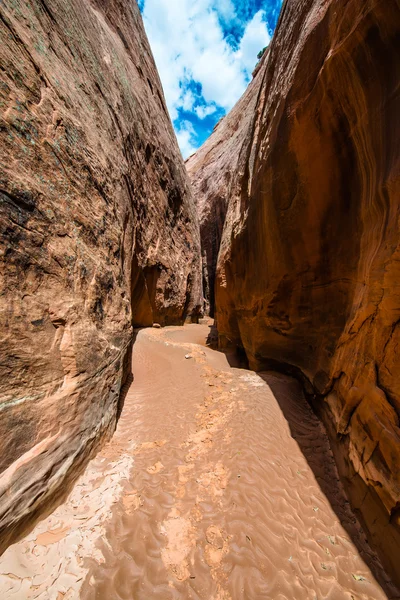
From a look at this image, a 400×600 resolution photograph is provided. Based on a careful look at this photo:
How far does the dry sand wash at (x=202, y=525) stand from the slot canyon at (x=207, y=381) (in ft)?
0.07

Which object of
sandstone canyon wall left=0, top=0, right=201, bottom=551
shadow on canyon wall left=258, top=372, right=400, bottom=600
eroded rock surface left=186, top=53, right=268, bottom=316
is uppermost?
eroded rock surface left=186, top=53, right=268, bottom=316

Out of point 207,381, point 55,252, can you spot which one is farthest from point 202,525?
point 55,252

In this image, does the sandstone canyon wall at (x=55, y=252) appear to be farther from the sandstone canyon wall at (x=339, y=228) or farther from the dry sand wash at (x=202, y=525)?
the sandstone canyon wall at (x=339, y=228)

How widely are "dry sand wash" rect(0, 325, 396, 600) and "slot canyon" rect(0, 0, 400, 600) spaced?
0.02 metres

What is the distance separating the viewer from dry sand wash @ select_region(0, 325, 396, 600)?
7.35ft

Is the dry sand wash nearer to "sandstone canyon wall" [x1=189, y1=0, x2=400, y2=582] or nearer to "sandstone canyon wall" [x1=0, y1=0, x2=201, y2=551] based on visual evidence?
"sandstone canyon wall" [x1=0, y1=0, x2=201, y2=551]

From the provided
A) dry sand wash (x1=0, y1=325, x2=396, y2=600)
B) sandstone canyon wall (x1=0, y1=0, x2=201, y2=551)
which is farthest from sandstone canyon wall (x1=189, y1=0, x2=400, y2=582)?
sandstone canyon wall (x1=0, y1=0, x2=201, y2=551)

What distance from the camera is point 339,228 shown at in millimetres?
5250

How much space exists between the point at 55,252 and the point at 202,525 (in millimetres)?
4617

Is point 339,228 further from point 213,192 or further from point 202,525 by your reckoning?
point 213,192

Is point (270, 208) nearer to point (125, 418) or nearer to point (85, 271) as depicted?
point (85, 271)

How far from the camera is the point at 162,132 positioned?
13367mm

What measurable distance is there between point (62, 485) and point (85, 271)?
3330 millimetres

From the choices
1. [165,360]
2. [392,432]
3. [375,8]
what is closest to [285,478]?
[392,432]
